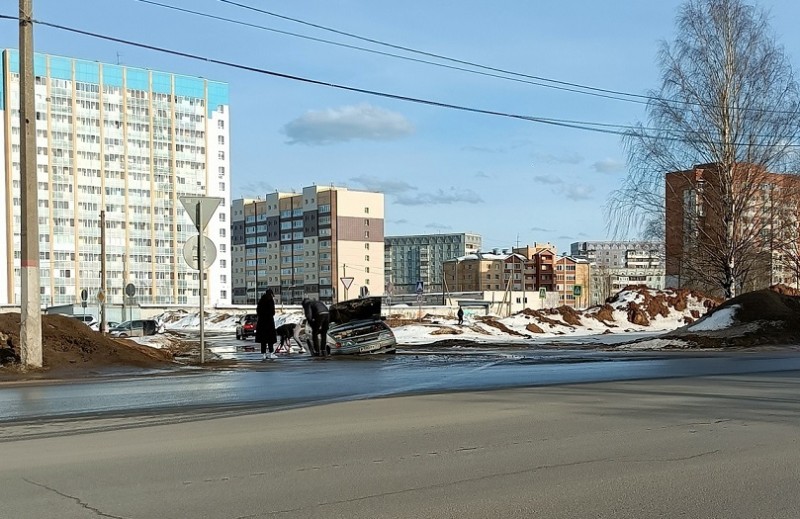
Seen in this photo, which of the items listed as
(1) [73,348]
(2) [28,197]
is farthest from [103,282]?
(2) [28,197]

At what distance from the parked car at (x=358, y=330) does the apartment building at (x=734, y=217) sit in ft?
53.8

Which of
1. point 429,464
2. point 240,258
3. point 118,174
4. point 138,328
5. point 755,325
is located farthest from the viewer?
point 240,258

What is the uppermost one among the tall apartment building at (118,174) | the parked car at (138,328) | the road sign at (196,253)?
the tall apartment building at (118,174)

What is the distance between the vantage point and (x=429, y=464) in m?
7.28

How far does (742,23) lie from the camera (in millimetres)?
33219

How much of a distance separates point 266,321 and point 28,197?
829cm

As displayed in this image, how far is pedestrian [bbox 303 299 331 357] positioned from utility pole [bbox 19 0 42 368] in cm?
739

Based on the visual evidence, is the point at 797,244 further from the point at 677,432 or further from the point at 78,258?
the point at 78,258

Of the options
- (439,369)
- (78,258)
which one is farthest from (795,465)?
(78,258)

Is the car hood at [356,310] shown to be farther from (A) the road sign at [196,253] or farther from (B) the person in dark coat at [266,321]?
(A) the road sign at [196,253]

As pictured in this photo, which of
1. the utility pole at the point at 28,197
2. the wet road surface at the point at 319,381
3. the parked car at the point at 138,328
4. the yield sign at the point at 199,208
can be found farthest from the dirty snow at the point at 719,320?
the parked car at the point at 138,328

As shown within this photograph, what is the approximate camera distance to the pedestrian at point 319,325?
21.7 metres

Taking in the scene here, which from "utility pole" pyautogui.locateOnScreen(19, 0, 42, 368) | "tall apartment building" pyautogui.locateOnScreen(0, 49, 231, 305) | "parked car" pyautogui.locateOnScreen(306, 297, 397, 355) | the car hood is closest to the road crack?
"utility pole" pyautogui.locateOnScreen(19, 0, 42, 368)

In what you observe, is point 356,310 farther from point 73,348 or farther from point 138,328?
point 138,328
